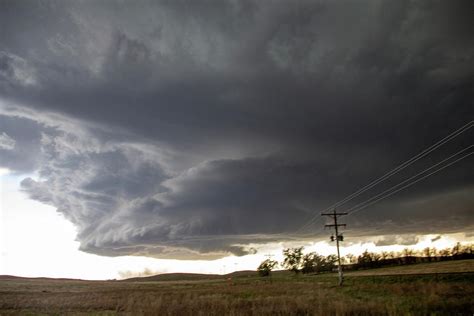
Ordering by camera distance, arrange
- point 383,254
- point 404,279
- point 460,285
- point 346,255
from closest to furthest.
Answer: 1. point 460,285
2. point 404,279
3. point 383,254
4. point 346,255

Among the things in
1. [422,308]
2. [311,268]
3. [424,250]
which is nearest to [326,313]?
[422,308]

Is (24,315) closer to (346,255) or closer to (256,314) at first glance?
(256,314)

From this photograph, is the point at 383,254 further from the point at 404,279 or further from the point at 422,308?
the point at 422,308

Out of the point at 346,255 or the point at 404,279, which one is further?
the point at 346,255

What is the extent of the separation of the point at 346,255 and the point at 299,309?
179753mm

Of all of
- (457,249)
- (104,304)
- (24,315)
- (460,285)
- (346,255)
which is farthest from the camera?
(346,255)

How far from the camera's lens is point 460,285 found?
32.5 m

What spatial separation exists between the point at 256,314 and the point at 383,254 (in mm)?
157898

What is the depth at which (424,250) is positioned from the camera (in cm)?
16350

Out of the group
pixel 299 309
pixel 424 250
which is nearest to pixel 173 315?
pixel 299 309

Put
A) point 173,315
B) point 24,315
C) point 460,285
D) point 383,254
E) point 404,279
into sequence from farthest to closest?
point 383,254, point 404,279, point 460,285, point 24,315, point 173,315

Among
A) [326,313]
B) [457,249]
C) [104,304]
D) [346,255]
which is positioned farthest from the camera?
[346,255]

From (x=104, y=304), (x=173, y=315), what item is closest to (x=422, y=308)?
(x=173, y=315)

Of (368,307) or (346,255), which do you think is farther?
(346,255)
